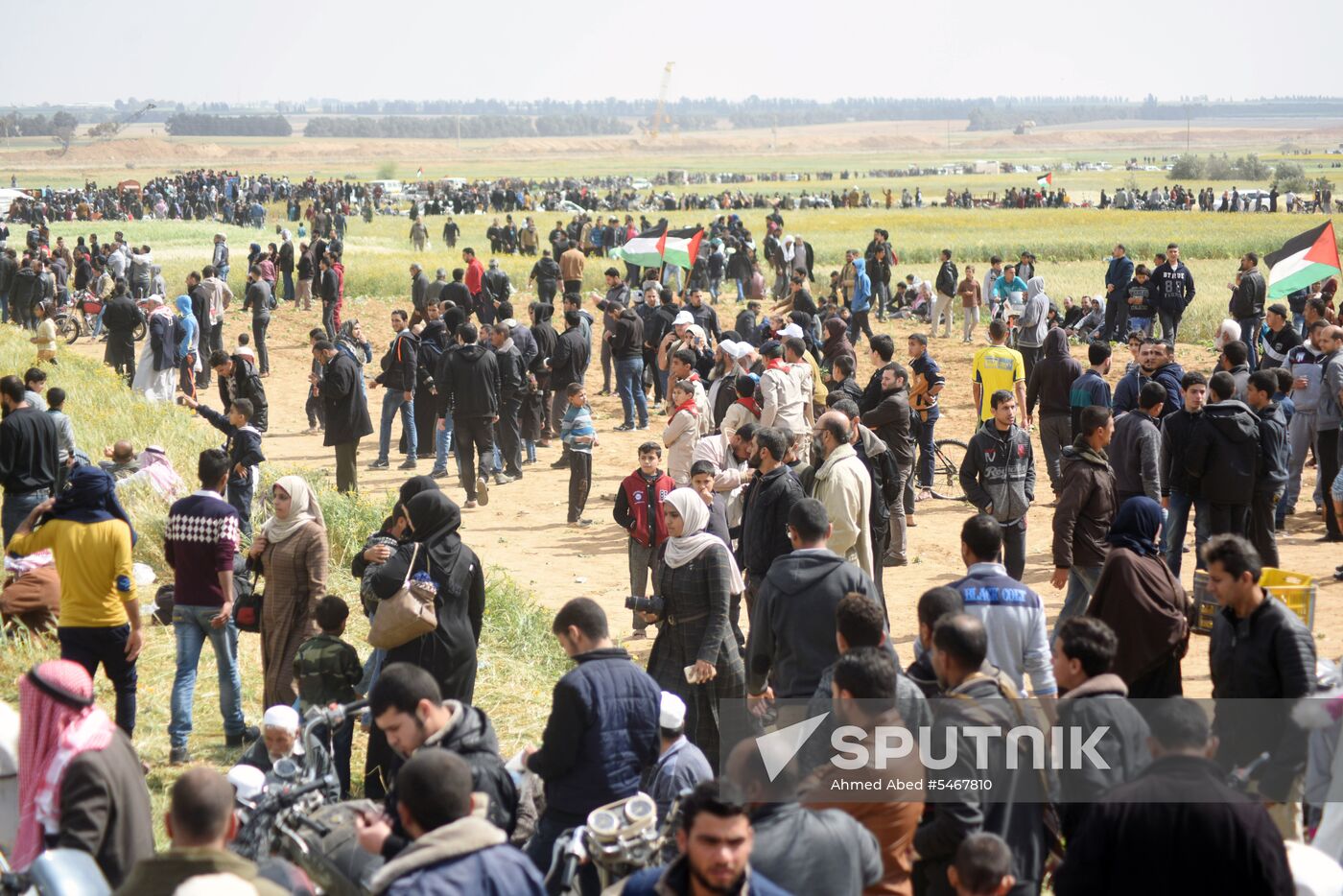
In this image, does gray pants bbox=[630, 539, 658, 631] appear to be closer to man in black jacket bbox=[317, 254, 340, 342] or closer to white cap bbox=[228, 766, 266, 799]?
white cap bbox=[228, 766, 266, 799]

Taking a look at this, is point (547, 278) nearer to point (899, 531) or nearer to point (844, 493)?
point (899, 531)

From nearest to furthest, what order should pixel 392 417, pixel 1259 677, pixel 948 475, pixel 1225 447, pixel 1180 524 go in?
pixel 1259 677 < pixel 1225 447 < pixel 1180 524 < pixel 948 475 < pixel 392 417

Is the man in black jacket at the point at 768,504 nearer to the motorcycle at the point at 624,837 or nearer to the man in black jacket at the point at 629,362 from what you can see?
the motorcycle at the point at 624,837

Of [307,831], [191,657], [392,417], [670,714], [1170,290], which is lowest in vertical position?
[392,417]

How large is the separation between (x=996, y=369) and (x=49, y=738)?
373 inches

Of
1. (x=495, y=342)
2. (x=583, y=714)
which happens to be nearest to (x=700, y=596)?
(x=583, y=714)

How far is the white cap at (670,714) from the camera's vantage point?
5.30 meters

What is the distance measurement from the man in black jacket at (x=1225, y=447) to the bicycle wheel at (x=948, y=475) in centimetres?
420

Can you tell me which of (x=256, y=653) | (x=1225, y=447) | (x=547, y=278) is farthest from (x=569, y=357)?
(x=547, y=278)

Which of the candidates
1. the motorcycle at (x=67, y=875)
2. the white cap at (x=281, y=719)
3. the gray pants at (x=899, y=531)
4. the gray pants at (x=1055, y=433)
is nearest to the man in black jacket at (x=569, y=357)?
the gray pants at (x=899, y=531)

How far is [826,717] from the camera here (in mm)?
4918

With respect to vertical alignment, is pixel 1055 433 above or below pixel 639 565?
above

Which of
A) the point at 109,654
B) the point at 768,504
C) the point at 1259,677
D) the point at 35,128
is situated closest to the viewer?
the point at 1259,677

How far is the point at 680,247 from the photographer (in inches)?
891
